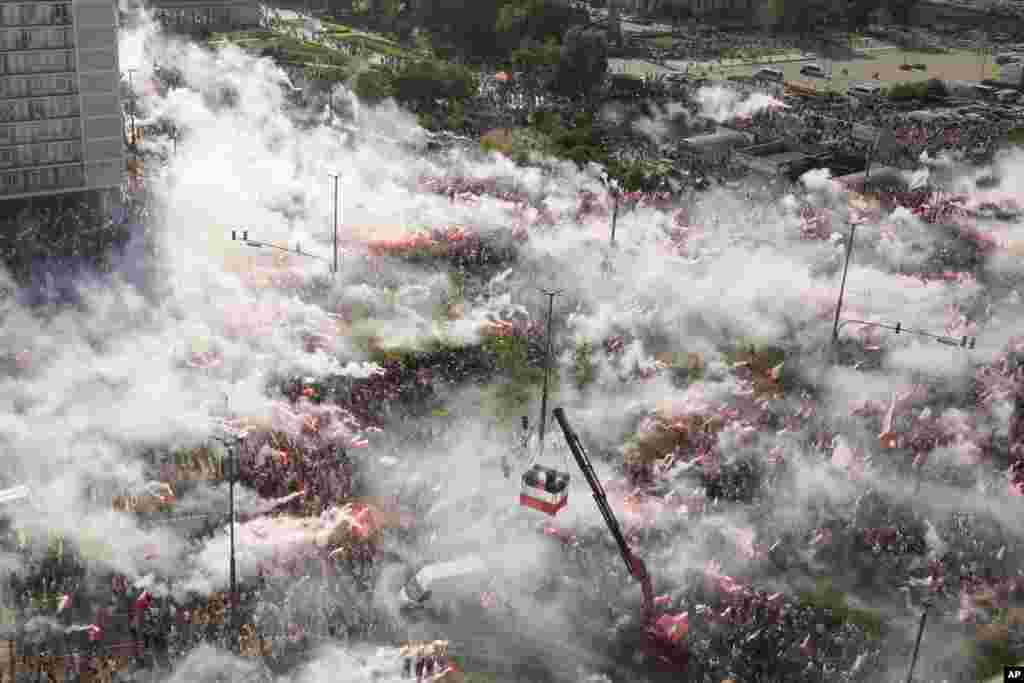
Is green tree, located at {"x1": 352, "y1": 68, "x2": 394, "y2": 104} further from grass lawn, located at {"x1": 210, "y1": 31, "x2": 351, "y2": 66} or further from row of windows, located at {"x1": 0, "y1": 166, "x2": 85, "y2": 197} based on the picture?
row of windows, located at {"x1": 0, "y1": 166, "x2": 85, "y2": 197}

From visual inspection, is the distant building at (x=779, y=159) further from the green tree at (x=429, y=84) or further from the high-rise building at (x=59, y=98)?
the high-rise building at (x=59, y=98)

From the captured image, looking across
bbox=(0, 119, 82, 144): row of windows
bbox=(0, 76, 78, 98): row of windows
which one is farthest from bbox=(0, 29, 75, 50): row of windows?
bbox=(0, 119, 82, 144): row of windows

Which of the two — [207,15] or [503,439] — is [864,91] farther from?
[503,439]

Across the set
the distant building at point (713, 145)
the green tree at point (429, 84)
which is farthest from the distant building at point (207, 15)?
the distant building at point (713, 145)

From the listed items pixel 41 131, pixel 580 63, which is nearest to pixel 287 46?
pixel 580 63

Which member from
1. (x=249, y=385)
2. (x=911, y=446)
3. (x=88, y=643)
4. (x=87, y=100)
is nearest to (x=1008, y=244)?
(x=911, y=446)

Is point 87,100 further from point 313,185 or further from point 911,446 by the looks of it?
point 911,446
